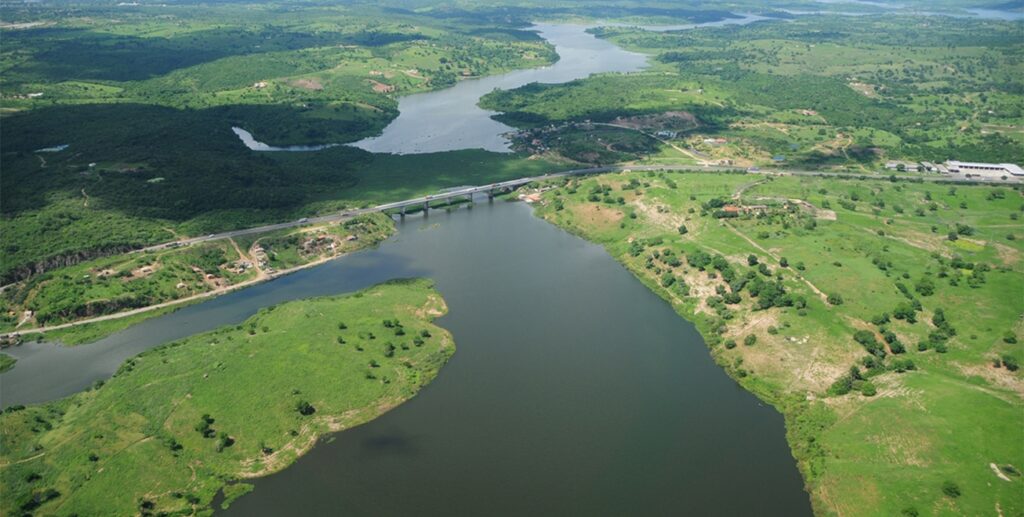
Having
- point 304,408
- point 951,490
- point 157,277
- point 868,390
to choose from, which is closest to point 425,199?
point 157,277

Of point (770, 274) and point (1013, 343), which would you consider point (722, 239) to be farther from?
point (1013, 343)

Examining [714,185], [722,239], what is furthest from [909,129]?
[722,239]

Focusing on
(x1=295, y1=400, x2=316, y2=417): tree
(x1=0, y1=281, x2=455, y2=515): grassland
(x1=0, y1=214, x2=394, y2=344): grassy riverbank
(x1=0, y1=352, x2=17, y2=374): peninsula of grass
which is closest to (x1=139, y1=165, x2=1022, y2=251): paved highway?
(x1=0, y1=214, x2=394, y2=344): grassy riverbank

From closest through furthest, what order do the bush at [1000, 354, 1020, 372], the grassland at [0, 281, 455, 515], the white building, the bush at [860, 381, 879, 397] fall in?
the grassland at [0, 281, 455, 515] → the bush at [860, 381, 879, 397] → the bush at [1000, 354, 1020, 372] → the white building

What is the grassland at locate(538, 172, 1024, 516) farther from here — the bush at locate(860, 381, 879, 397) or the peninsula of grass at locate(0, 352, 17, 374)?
the peninsula of grass at locate(0, 352, 17, 374)

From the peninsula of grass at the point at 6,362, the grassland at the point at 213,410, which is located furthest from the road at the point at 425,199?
the grassland at the point at 213,410

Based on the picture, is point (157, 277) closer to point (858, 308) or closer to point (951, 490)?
point (858, 308)
